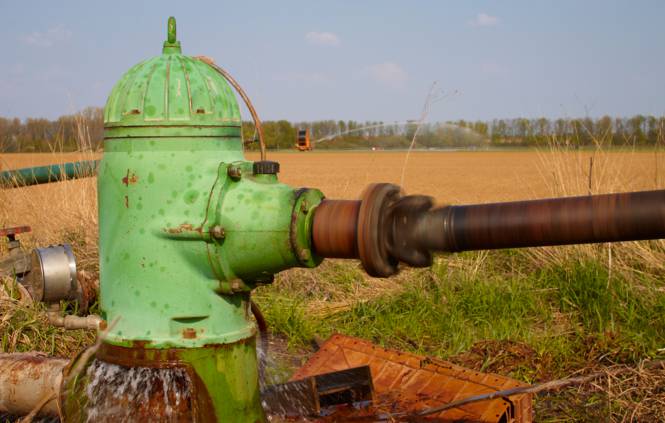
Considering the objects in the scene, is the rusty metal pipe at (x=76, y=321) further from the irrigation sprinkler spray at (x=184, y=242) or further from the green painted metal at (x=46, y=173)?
the green painted metal at (x=46, y=173)

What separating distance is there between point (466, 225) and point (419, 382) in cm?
145

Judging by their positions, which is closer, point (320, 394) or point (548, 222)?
point (548, 222)

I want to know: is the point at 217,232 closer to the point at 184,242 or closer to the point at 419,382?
the point at 184,242

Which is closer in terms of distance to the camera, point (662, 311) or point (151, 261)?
point (151, 261)

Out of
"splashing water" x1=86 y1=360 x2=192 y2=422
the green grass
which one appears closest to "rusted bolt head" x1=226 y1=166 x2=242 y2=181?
"splashing water" x1=86 y1=360 x2=192 y2=422

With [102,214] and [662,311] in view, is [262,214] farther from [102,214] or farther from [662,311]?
[662,311]

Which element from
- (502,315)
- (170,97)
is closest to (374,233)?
(170,97)

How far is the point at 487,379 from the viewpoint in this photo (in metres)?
2.84

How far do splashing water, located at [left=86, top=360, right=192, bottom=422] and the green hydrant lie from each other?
0.5 inches

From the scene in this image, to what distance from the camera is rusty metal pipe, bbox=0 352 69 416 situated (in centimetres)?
265

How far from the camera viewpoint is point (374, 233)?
67.5 inches

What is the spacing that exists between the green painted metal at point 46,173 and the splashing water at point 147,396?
14.6 feet

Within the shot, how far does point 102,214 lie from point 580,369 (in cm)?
251

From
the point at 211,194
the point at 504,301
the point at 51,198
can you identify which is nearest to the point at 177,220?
the point at 211,194
